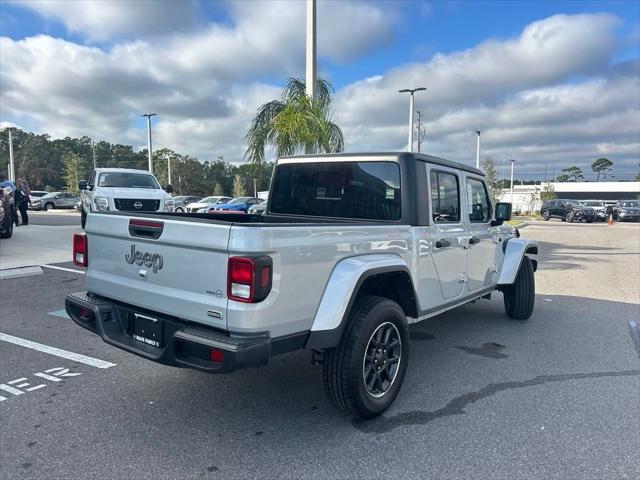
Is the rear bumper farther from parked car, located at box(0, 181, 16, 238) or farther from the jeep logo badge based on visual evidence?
parked car, located at box(0, 181, 16, 238)

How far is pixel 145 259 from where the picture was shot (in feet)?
10.5

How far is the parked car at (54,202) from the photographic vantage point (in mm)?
39994

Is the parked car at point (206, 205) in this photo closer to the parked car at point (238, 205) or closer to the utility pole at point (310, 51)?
the parked car at point (238, 205)

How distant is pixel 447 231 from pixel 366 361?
5.07 ft

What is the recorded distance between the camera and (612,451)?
3.02m

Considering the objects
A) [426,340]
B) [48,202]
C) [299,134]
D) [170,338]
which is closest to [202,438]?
[170,338]

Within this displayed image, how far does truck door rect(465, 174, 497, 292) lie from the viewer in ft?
15.8

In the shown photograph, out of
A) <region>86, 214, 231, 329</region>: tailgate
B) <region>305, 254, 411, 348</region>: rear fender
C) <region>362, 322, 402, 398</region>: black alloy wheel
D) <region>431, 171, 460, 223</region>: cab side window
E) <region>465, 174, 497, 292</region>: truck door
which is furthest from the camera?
<region>465, 174, 497, 292</region>: truck door

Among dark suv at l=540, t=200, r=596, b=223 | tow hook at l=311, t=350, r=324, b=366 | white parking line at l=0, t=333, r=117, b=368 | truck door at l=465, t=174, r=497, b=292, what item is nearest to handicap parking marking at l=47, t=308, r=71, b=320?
white parking line at l=0, t=333, r=117, b=368

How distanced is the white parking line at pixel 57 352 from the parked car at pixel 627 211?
134 feet

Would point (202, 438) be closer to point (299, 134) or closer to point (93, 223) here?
point (93, 223)

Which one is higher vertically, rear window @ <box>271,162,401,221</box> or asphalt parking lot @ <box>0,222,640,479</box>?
rear window @ <box>271,162,401,221</box>

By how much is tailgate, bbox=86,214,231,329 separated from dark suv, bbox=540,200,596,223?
38.2 metres

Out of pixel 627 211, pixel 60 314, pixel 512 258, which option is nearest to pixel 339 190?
pixel 512 258
